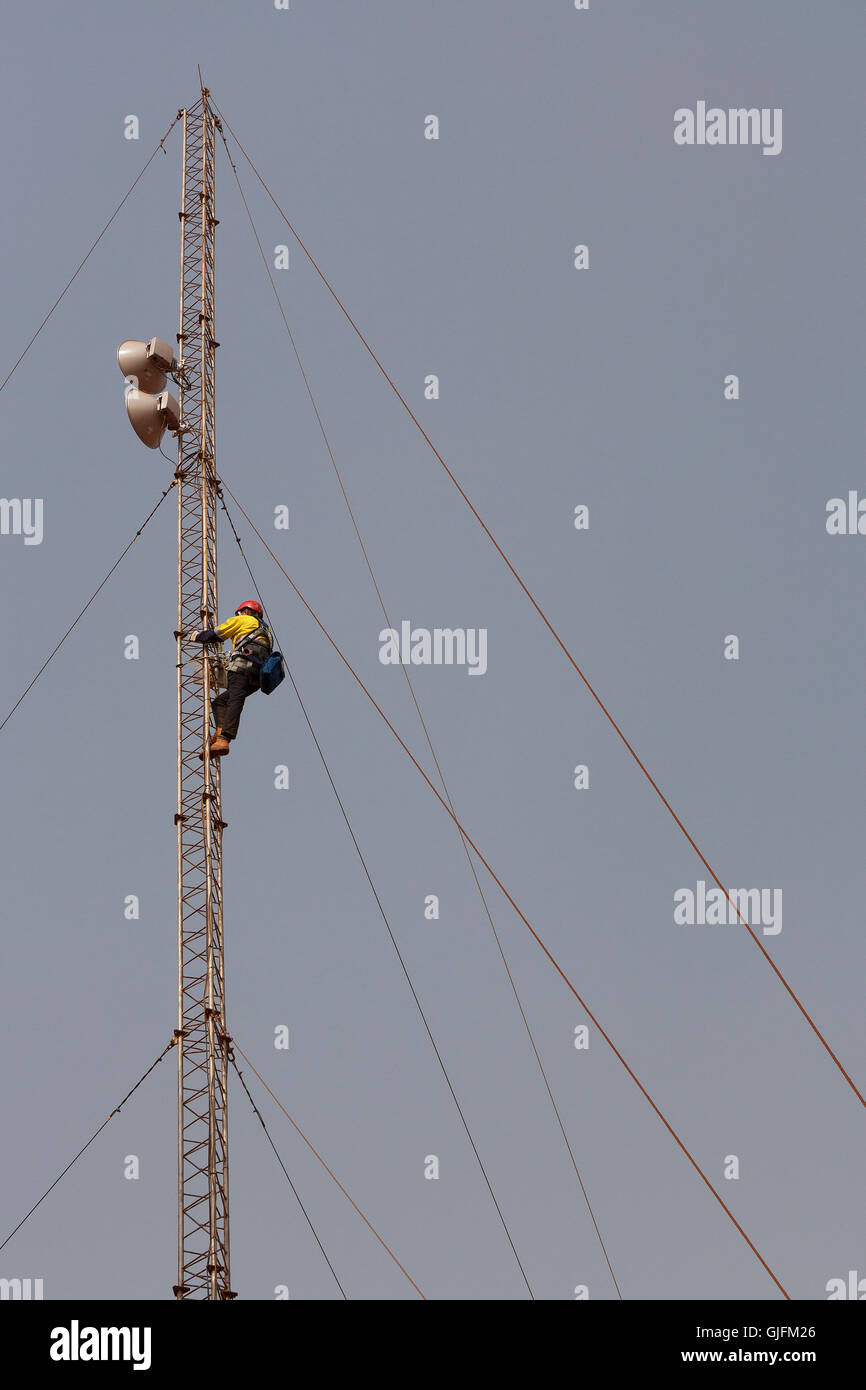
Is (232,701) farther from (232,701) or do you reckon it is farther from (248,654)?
(248,654)

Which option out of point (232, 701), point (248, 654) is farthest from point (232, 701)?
point (248, 654)

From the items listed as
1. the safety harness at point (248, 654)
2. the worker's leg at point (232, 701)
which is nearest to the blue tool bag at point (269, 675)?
the safety harness at point (248, 654)

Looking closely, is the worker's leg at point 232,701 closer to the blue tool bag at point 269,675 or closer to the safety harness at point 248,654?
the safety harness at point 248,654

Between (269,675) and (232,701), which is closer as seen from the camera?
(269,675)

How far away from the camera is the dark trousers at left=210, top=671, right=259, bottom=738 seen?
33.8m

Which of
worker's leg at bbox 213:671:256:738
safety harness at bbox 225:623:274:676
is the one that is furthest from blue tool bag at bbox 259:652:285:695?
worker's leg at bbox 213:671:256:738

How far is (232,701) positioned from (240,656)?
840 millimetres

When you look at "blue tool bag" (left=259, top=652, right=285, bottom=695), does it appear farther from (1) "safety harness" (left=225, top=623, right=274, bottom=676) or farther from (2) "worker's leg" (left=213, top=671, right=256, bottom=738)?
(2) "worker's leg" (left=213, top=671, right=256, bottom=738)

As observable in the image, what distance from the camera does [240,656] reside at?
3353cm
